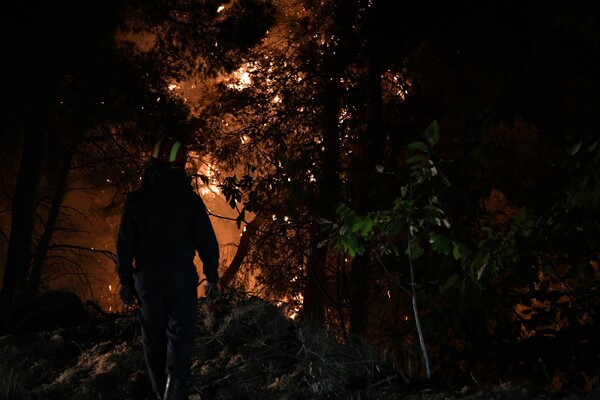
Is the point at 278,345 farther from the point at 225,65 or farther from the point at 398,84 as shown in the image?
the point at 398,84

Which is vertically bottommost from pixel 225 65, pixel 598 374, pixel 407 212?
pixel 598 374

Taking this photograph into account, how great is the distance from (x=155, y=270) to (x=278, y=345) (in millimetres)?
1302

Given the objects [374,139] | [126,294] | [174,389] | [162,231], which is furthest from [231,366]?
[374,139]

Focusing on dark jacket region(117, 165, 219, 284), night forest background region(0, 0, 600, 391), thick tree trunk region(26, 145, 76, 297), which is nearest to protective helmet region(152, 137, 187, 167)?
dark jacket region(117, 165, 219, 284)

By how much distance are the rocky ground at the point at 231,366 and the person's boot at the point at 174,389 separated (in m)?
0.28

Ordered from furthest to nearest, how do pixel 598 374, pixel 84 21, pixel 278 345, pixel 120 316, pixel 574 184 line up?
pixel 84 21 < pixel 120 316 < pixel 598 374 < pixel 278 345 < pixel 574 184

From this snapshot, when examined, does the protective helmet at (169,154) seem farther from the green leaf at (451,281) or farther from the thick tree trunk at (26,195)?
the thick tree trunk at (26,195)

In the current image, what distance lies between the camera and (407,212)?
5020mm

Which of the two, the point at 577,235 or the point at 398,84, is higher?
the point at 398,84

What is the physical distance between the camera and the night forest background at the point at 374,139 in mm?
6211

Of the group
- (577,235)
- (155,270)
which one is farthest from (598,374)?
(155,270)

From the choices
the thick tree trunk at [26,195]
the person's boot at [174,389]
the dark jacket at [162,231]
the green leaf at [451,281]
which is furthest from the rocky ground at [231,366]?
the thick tree trunk at [26,195]

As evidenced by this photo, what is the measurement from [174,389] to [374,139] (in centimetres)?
1037

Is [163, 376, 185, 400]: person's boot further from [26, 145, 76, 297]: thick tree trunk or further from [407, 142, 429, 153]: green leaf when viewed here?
[26, 145, 76, 297]: thick tree trunk
